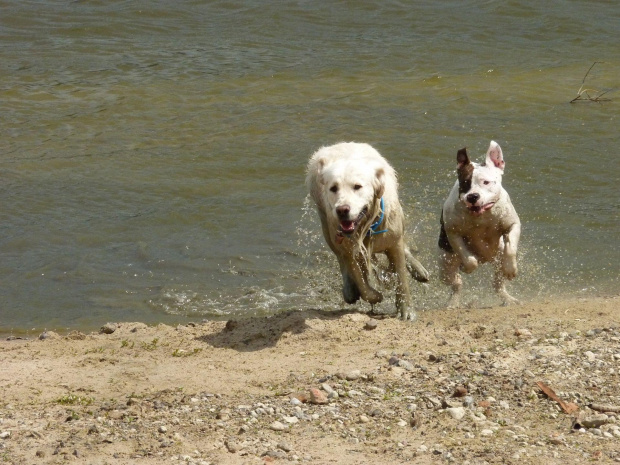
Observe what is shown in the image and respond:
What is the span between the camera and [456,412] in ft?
18.8

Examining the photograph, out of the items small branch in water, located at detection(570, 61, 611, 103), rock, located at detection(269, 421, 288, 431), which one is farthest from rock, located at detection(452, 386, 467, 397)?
small branch in water, located at detection(570, 61, 611, 103)

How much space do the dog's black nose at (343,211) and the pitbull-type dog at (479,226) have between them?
1419mm

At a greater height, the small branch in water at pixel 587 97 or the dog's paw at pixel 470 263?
the small branch in water at pixel 587 97

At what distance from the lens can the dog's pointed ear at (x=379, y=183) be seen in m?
7.88

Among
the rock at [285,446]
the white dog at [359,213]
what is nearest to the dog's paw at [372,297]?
the white dog at [359,213]

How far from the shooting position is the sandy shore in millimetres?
5352

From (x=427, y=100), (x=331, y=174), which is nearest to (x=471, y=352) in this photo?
(x=331, y=174)

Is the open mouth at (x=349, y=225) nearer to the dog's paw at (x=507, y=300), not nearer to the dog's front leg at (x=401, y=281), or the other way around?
the dog's front leg at (x=401, y=281)

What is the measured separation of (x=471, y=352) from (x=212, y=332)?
236 centimetres

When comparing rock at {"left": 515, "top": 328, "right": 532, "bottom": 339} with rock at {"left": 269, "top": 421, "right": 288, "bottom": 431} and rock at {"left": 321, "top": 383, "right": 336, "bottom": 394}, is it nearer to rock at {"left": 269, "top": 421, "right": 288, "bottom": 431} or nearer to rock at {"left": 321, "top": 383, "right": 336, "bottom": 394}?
rock at {"left": 321, "top": 383, "right": 336, "bottom": 394}

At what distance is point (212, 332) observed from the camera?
8070mm

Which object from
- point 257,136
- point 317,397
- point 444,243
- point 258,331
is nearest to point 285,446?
point 317,397

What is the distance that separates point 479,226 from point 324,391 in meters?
3.31

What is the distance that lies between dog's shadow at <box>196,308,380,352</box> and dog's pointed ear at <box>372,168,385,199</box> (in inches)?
45.6
